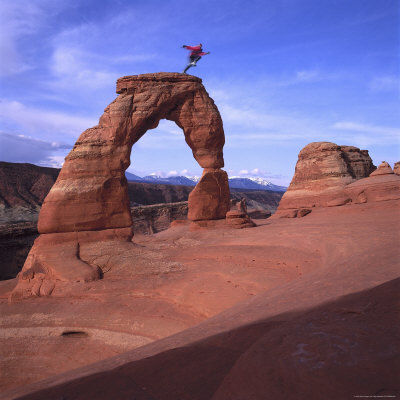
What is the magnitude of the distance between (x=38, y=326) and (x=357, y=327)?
261 inches

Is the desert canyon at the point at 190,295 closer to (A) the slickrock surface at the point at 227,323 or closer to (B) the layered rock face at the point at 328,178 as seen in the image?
(A) the slickrock surface at the point at 227,323

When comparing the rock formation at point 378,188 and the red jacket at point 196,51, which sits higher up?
the red jacket at point 196,51

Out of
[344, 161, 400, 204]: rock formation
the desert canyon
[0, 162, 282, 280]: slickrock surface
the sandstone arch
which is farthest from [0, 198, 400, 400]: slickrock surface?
[0, 162, 282, 280]: slickrock surface

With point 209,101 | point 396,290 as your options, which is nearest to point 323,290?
point 396,290

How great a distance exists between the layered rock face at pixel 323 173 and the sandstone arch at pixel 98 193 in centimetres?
1218

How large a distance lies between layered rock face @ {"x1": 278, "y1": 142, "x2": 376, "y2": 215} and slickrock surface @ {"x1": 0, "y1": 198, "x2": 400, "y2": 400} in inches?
424

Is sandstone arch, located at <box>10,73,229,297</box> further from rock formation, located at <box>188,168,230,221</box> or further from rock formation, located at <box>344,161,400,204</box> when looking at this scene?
rock formation, located at <box>344,161,400,204</box>

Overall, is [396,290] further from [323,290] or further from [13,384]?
[13,384]

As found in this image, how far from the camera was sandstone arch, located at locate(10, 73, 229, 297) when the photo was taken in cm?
850

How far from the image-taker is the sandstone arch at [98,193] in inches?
335

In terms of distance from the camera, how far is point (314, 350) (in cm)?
218

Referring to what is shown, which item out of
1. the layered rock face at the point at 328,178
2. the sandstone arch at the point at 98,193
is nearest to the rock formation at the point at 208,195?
the sandstone arch at the point at 98,193

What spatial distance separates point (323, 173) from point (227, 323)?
19.1 metres

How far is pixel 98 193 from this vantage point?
375 inches
